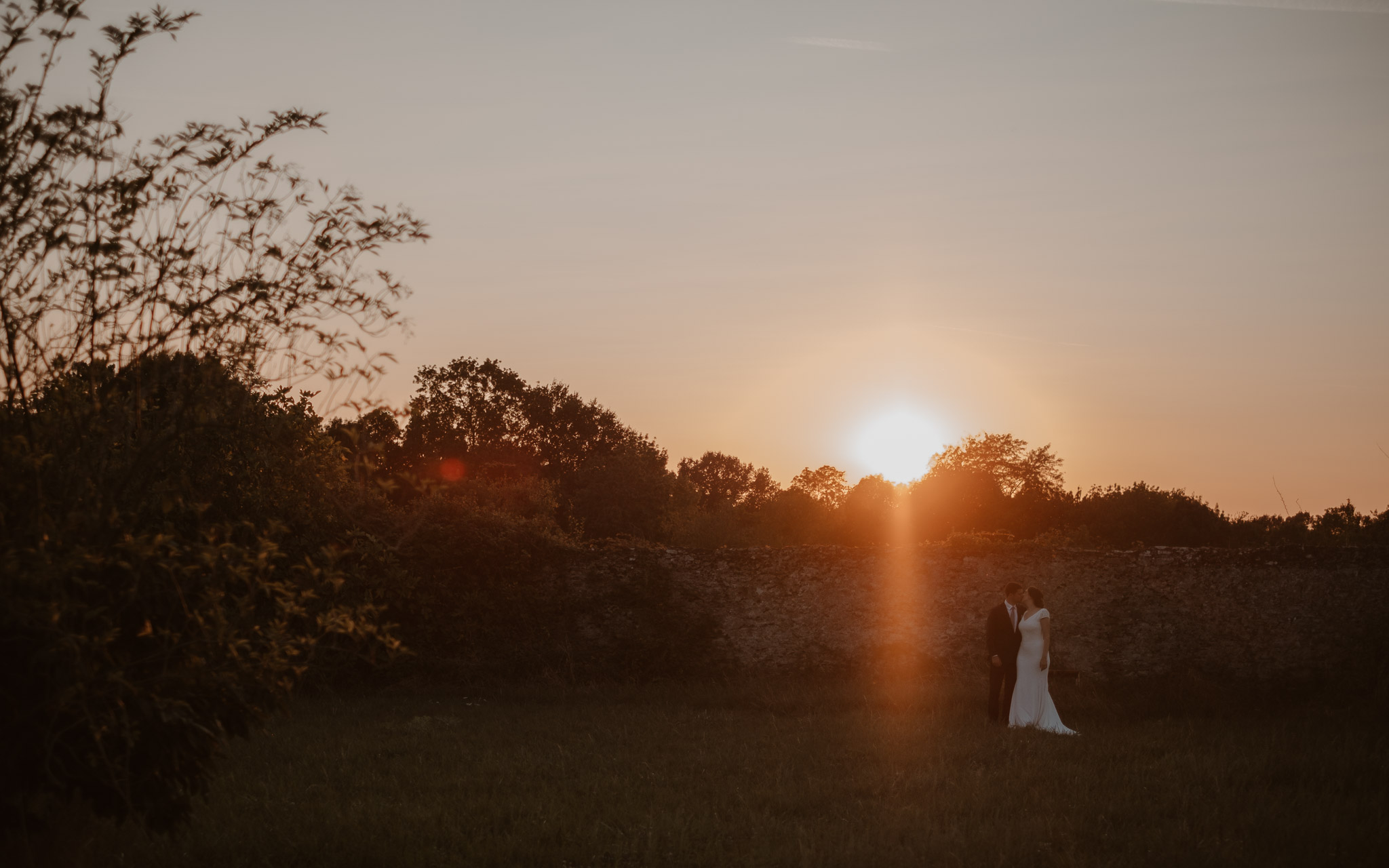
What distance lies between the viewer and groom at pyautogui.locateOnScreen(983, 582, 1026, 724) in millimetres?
13617

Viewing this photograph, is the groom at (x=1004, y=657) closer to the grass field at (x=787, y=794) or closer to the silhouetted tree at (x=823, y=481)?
the grass field at (x=787, y=794)

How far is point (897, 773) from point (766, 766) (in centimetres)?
150

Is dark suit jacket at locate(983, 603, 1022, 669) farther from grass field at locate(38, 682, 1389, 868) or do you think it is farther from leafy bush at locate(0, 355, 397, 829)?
leafy bush at locate(0, 355, 397, 829)

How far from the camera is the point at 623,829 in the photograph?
25.8 feet

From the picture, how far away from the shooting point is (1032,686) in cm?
1334

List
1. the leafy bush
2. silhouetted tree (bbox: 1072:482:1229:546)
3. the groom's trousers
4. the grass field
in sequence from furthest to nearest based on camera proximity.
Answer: silhouetted tree (bbox: 1072:482:1229:546), the groom's trousers, the grass field, the leafy bush

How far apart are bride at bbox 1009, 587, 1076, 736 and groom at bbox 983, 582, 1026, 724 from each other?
10 cm

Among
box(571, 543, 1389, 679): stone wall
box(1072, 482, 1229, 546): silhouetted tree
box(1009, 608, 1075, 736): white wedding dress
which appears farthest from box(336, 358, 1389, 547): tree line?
box(1009, 608, 1075, 736): white wedding dress

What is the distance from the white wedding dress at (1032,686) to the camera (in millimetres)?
13141

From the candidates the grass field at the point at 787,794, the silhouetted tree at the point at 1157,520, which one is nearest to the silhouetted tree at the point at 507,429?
the silhouetted tree at the point at 1157,520

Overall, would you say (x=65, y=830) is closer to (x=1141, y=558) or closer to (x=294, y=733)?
(x=294, y=733)

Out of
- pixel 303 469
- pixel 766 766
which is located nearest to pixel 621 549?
pixel 766 766

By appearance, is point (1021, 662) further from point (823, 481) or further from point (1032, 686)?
point (823, 481)

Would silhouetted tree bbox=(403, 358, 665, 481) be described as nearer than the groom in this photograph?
No
